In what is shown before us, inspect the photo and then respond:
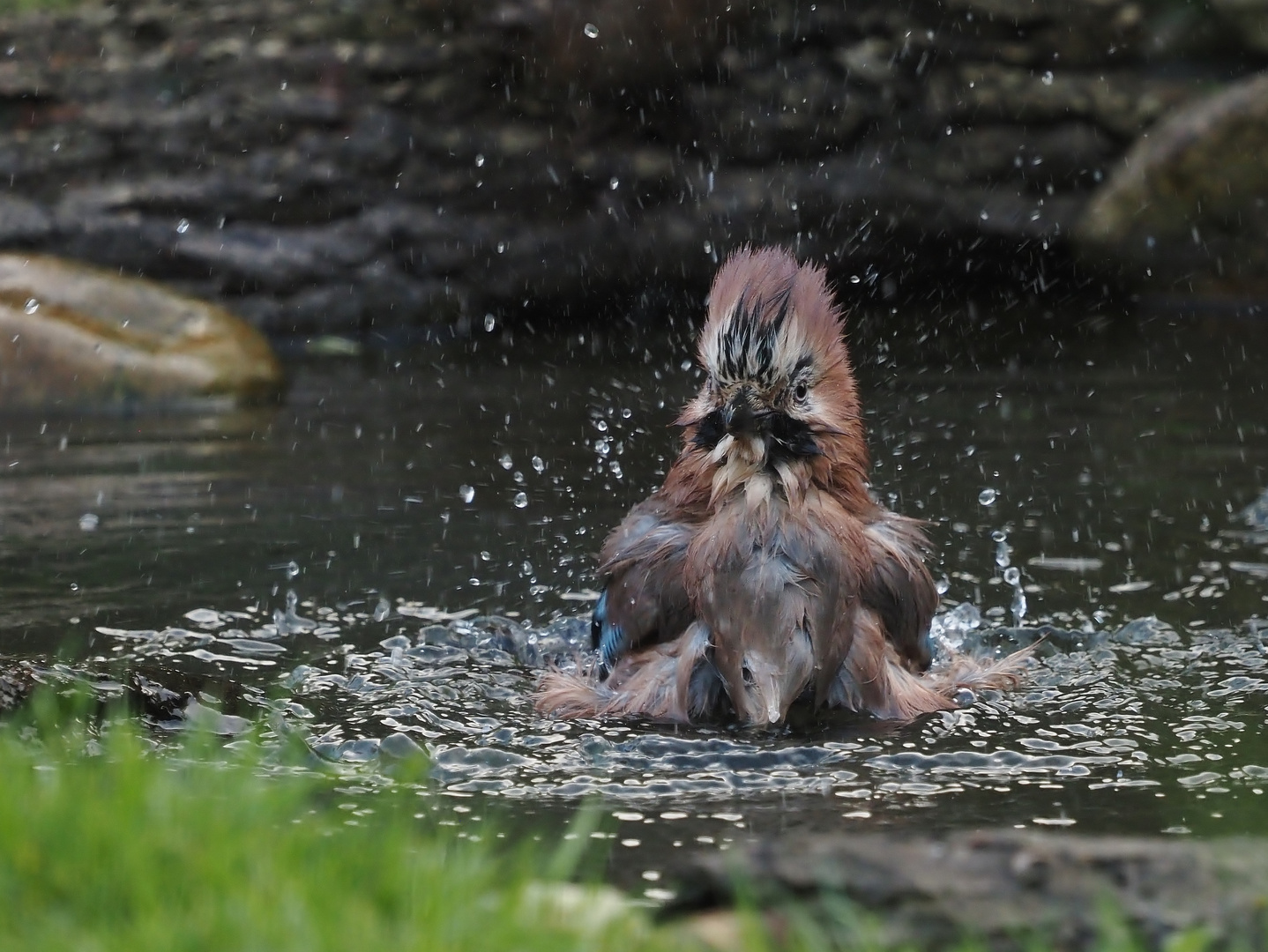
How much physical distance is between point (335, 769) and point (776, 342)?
63.3 inches

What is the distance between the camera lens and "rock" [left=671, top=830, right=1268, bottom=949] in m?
2.81

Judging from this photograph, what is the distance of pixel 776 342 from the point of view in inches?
184

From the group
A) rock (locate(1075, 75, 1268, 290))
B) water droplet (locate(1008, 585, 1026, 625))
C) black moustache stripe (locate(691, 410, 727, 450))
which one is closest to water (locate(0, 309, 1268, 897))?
water droplet (locate(1008, 585, 1026, 625))

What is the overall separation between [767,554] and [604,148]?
7835 mm

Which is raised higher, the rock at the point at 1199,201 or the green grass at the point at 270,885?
the rock at the point at 1199,201

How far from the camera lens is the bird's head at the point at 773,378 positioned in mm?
4684

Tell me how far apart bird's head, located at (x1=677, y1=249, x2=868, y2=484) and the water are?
2.47 feet

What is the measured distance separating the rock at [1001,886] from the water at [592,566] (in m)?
0.71

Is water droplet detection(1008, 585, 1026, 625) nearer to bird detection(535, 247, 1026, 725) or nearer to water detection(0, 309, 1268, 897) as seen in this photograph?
water detection(0, 309, 1268, 897)

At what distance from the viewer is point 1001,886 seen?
291 cm

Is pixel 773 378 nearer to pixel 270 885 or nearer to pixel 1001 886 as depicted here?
pixel 1001 886

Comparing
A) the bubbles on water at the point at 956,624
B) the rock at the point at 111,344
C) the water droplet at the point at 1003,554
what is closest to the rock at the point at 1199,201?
the water droplet at the point at 1003,554

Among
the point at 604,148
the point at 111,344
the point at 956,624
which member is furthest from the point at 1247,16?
the point at 111,344

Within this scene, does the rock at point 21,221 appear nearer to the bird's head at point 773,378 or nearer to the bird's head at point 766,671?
the bird's head at point 773,378
